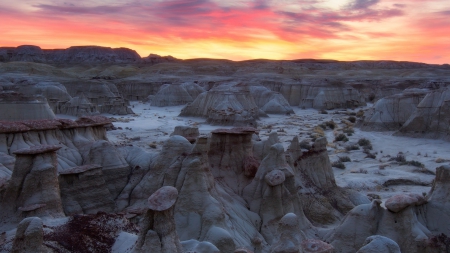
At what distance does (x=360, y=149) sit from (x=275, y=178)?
2022cm

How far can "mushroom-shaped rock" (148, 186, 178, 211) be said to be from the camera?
6.52 metres

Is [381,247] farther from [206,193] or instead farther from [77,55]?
[77,55]

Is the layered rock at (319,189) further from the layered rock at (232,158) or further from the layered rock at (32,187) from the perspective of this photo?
the layered rock at (32,187)

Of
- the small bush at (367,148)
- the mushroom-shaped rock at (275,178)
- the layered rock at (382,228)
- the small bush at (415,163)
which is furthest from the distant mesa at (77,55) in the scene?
the layered rock at (382,228)

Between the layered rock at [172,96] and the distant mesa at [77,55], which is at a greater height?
the distant mesa at [77,55]

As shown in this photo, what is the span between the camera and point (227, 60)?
5822 inches

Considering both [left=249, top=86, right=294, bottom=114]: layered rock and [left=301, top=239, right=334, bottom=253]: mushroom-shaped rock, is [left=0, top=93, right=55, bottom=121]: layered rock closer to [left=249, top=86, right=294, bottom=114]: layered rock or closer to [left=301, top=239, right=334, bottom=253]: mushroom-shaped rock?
[left=301, top=239, right=334, bottom=253]: mushroom-shaped rock

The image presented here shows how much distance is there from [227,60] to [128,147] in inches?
5314

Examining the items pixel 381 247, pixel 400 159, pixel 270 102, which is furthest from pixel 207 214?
pixel 270 102

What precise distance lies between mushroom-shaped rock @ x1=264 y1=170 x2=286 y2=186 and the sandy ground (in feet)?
25.4

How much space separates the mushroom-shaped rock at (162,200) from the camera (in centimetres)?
652

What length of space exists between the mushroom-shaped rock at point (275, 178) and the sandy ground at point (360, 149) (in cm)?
775

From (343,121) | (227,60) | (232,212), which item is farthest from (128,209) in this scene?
(227,60)

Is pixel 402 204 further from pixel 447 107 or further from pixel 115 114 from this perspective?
pixel 115 114
